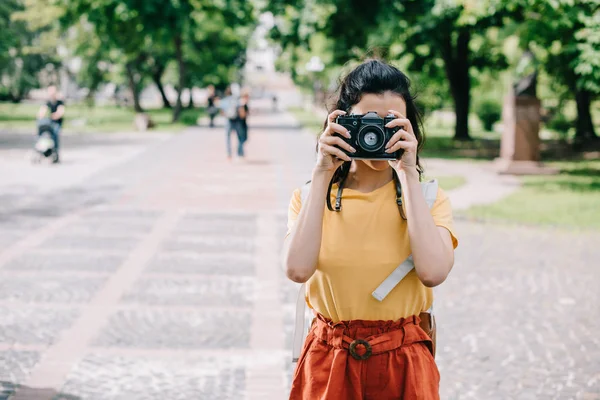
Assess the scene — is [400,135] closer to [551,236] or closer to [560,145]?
[551,236]

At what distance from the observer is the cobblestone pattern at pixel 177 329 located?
5.40 metres

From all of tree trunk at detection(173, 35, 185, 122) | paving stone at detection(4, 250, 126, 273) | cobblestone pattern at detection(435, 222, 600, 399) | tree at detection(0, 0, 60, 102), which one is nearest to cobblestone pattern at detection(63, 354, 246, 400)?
cobblestone pattern at detection(435, 222, 600, 399)

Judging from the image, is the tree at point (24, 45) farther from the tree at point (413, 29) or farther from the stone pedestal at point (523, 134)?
the stone pedestal at point (523, 134)

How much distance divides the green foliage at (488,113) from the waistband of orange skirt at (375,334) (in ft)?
119

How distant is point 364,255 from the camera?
2.28m

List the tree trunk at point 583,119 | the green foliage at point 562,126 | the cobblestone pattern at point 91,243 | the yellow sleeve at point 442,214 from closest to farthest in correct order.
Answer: the yellow sleeve at point 442,214 < the cobblestone pattern at point 91,243 < the tree trunk at point 583,119 < the green foliage at point 562,126

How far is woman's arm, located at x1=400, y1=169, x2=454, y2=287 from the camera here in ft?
7.32

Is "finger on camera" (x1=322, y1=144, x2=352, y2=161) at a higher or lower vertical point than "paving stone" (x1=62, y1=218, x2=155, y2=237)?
higher

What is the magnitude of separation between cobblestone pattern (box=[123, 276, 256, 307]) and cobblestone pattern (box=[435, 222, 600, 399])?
162 cm

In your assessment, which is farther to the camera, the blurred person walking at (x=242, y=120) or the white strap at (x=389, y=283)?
the blurred person walking at (x=242, y=120)

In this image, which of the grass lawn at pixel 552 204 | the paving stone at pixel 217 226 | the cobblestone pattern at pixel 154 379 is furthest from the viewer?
the grass lawn at pixel 552 204

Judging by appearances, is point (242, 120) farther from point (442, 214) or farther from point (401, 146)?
point (401, 146)

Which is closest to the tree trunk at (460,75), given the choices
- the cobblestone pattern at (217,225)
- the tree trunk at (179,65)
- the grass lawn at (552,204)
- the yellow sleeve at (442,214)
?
the grass lawn at (552,204)

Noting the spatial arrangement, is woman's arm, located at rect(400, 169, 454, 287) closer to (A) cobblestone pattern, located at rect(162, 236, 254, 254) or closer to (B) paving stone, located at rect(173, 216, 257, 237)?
(A) cobblestone pattern, located at rect(162, 236, 254, 254)
